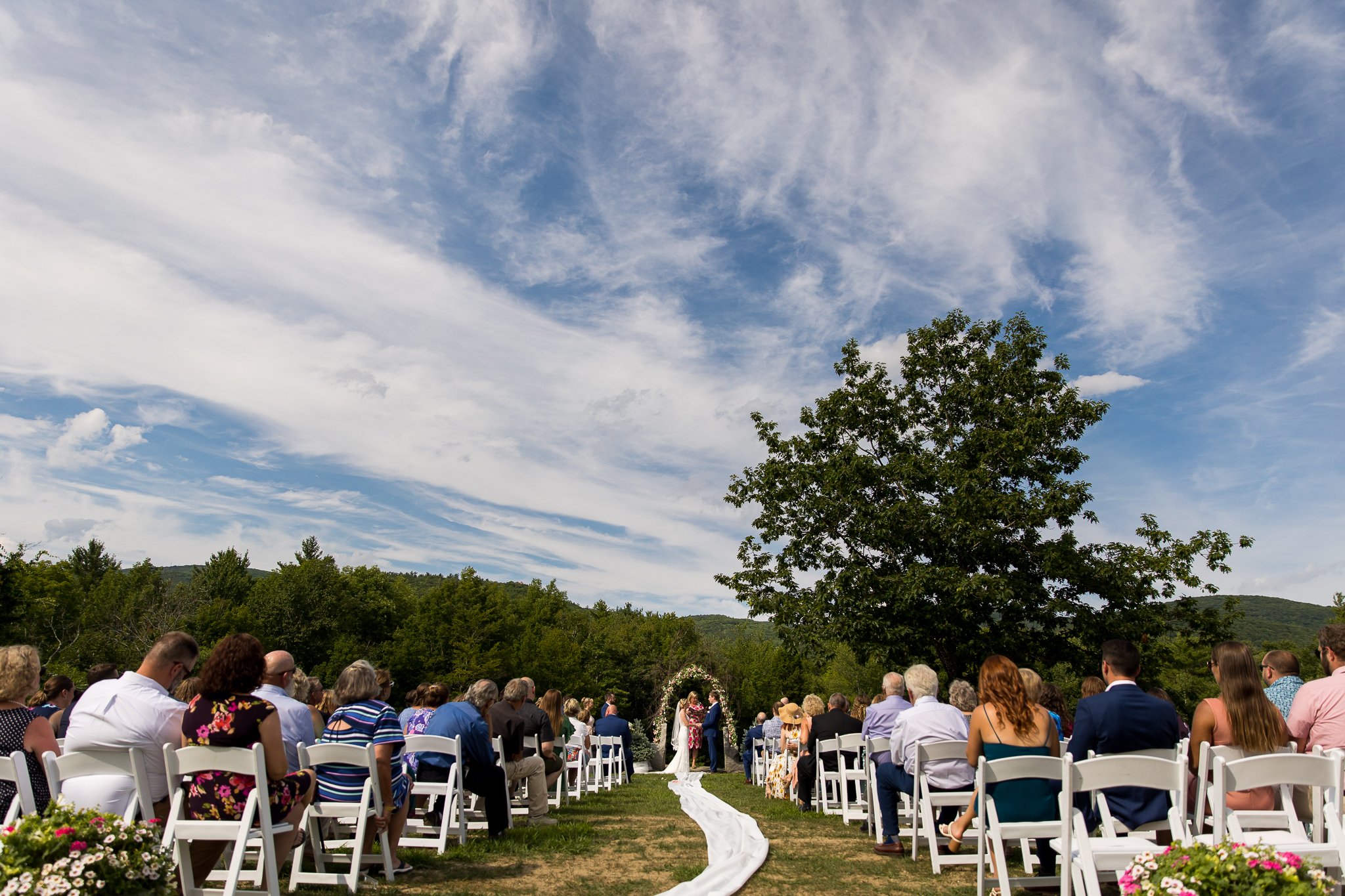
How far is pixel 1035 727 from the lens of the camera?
5.85 metres

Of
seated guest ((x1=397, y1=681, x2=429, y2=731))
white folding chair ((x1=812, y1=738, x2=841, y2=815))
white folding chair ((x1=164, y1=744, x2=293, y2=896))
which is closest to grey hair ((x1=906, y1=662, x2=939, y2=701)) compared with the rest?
white folding chair ((x1=812, y1=738, x2=841, y2=815))

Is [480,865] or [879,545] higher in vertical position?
[879,545]

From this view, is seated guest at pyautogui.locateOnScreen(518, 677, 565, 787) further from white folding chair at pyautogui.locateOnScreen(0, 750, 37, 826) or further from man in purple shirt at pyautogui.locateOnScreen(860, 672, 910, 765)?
white folding chair at pyautogui.locateOnScreen(0, 750, 37, 826)

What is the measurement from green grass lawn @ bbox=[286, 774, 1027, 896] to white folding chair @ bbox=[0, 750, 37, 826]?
6.26 ft

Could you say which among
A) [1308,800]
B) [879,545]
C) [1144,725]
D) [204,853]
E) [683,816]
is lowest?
[683,816]

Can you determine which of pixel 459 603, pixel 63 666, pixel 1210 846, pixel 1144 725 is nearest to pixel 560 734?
pixel 1144 725

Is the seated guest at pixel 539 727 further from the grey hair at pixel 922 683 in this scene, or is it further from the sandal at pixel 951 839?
the sandal at pixel 951 839

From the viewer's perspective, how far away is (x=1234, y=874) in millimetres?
3023

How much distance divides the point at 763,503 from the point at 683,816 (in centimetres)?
925

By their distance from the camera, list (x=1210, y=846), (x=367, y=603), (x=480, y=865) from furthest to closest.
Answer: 1. (x=367, y=603)
2. (x=480, y=865)
3. (x=1210, y=846)

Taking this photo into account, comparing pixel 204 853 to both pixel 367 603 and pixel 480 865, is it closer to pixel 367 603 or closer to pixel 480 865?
pixel 480 865

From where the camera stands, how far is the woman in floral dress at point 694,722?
2325 cm

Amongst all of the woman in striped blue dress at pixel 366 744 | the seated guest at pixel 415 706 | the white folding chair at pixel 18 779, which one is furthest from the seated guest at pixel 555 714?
the white folding chair at pixel 18 779

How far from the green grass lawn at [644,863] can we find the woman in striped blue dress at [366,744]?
484 mm
